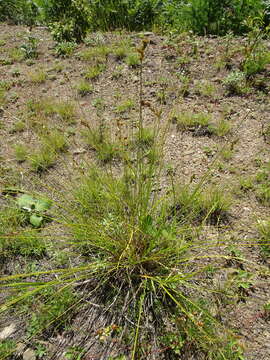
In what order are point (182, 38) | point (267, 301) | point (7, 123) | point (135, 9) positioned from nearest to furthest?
point (267, 301) → point (7, 123) → point (182, 38) → point (135, 9)

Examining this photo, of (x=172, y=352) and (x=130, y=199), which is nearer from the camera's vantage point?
(x=172, y=352)

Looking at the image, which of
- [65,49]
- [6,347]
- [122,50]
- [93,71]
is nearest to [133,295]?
[6,347]

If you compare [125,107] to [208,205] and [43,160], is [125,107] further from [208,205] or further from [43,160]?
[208,205]

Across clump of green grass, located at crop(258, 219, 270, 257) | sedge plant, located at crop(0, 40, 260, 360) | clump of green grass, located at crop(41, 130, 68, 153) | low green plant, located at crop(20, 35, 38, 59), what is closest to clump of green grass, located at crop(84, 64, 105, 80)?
low green plant, located at crop(20, 35, 38, 59)

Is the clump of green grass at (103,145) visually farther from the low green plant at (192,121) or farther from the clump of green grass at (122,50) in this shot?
the clump of green grass at (122,50)

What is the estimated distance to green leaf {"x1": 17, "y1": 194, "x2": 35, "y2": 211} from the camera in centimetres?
215

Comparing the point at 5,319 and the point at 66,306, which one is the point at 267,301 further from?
the point at 5,319

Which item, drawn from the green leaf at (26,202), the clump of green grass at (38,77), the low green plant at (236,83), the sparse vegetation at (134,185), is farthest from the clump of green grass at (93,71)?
the green leaf at (26,202)

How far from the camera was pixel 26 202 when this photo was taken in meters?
2.18

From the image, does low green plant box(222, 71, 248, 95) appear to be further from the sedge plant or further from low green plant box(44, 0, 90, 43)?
low green plant box(44, 0, 90, 43)

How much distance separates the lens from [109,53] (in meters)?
3.86

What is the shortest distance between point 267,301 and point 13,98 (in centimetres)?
334

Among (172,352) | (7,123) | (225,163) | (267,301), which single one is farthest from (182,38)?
(172,352)

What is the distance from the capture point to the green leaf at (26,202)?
84.5 inches
